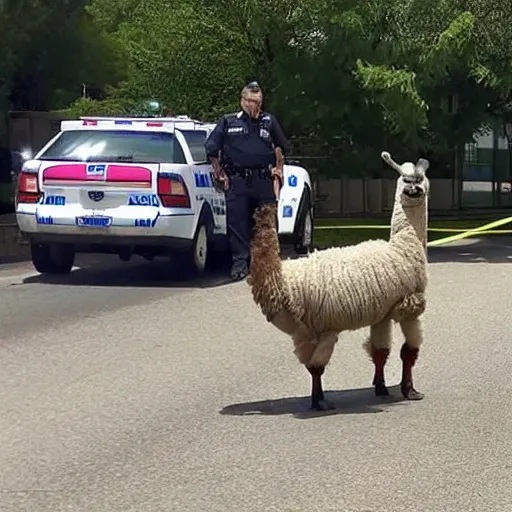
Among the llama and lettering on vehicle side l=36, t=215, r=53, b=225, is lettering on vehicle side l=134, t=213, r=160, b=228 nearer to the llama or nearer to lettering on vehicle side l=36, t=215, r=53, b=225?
lettering on vehicle side l=36, t=215, r=53, b=225

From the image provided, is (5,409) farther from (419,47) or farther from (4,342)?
(419,47)

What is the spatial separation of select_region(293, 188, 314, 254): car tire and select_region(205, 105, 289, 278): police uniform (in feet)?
12.0

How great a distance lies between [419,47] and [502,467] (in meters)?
10.5

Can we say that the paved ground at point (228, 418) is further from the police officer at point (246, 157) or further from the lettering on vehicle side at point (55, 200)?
the lettering on vehicle side at point (55, 200)

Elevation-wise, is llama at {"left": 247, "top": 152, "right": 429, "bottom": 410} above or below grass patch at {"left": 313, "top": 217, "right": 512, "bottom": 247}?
above

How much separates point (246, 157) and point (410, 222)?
13.5 ft

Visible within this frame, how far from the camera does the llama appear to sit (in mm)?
7266

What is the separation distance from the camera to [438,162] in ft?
86.1

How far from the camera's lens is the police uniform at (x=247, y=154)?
1152cm

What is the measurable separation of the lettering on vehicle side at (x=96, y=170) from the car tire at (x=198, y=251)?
1210 mm

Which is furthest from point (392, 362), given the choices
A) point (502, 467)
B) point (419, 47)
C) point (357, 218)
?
point (357, 218)

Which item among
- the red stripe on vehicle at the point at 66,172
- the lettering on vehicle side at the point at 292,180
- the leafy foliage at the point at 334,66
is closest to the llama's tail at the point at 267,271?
the red stripe on vehicle at the point at 66,172

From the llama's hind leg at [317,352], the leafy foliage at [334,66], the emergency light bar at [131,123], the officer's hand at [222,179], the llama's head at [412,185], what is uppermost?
the leafy foliage at [334,66]

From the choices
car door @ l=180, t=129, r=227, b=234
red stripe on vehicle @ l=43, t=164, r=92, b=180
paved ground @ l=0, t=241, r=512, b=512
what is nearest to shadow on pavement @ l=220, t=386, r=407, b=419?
paved ground @ l=0, t=241, r=512, b=512
